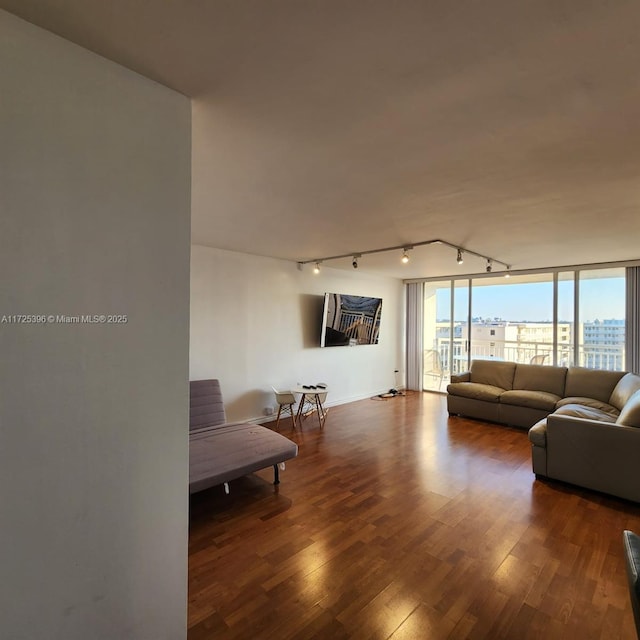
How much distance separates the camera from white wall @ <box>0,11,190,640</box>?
3.40ft

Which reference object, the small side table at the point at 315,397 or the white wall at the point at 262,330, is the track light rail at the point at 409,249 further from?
the small side table at the point at 315,397

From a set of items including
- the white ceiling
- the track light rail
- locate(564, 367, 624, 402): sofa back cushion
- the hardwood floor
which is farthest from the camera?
locate(564, 367, 624, 402): sofa back cushion

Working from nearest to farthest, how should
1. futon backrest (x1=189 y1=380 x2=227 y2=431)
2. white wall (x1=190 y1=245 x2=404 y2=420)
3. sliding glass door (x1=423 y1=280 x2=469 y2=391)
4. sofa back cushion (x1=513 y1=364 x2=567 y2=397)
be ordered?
futon backrest (x1=189 y1=380 x2=227 y2=431) < white wall (x1=190 y1=245 x2=404 y2=420) < sofa back cushion (x1=513 y1=364 x2=567 y2=397) < sliding glass door (x1=423 y1=280 x2=469 y2=391)

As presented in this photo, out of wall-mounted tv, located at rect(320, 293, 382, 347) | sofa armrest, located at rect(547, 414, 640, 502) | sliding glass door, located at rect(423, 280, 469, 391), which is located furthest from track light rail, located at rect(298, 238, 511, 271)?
sofa armrest, located at rect(547, 414, 640, 502)

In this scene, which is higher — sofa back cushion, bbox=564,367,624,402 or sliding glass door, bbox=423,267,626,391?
sliding glass door, bbox=423,267,626,391

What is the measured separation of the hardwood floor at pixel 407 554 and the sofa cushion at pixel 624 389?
5.11 feet

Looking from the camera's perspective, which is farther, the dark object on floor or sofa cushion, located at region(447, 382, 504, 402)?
sofa cushion, located at region(447, 382, 504, 402)

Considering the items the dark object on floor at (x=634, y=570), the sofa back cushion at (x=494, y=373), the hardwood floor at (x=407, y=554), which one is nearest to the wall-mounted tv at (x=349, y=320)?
the sofa back cushion at (x=494, y=373)

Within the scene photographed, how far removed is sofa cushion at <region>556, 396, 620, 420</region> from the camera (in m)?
4.38

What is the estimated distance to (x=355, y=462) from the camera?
12.4 feet

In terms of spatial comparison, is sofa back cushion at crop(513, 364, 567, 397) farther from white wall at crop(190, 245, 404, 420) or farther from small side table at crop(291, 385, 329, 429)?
small side table at crop(291, 385, 329, 429)

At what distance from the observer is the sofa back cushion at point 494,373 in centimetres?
581

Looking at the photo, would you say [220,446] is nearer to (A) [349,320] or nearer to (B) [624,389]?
(A) [349,320]

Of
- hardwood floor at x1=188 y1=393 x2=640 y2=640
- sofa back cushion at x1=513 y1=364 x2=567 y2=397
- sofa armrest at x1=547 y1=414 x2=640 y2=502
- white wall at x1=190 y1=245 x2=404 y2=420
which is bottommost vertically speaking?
hardwood floor at x1=188 y1=393 x2=640 y2=640
